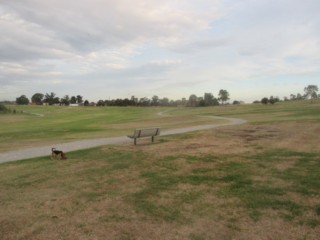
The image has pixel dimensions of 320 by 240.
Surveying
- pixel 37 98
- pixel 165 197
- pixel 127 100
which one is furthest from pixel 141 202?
pixel 37 98

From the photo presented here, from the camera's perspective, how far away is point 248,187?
705 cm

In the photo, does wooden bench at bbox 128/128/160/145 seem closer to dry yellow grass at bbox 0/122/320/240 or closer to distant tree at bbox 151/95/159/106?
dry yellow grass at bbox 0/122/320/240

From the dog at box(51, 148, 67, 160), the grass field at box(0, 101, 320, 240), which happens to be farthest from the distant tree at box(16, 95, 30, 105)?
the grass field at box(0, 101, 320, 240)

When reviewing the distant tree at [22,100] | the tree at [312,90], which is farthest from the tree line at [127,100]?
the tree at [312,90]

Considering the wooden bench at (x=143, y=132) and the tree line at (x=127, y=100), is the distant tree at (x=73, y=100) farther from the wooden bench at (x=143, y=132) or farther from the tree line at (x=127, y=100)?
the wooden bench at (x=143, y=132)

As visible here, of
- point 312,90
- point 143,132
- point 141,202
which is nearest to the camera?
point 141,202

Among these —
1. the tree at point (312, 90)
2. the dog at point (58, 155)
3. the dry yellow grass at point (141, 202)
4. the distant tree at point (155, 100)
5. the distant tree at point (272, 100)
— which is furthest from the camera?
the distant tree at point (155, 100)

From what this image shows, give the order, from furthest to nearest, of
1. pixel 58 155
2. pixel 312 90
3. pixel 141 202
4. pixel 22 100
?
pixel 22 100 < pixel 312 90 < pixel 58 155 < pixel 141 202

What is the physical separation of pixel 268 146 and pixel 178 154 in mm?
3673

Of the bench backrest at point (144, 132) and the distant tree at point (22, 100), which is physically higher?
the distant tree at point (22, 100)

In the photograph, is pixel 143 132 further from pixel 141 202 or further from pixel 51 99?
pixel 51 99

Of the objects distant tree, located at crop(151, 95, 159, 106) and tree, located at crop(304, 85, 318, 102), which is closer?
tree, located at crop(304, 85, 318, 102)

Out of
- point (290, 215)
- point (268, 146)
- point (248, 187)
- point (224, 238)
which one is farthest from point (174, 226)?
point (268, 146)

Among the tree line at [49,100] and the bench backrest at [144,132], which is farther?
the tree line at [49,100]
